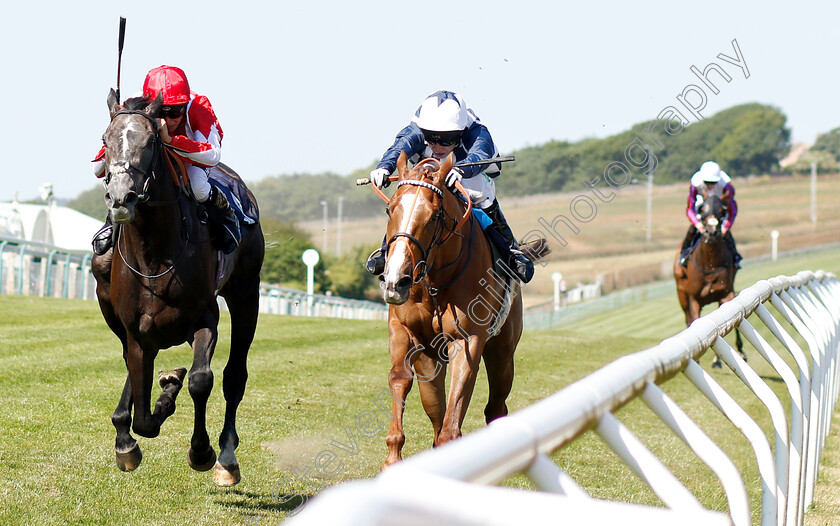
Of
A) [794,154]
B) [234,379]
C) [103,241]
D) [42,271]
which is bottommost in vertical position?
[234,379]

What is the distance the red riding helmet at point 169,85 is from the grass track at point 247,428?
206 cm

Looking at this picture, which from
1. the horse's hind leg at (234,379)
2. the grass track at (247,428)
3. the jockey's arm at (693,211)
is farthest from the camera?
the jockey's arm at (693,211)

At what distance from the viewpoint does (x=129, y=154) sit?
4492 mm

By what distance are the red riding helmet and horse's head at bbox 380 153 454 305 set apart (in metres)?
1.28

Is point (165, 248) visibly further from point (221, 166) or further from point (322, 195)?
point (322, 195)

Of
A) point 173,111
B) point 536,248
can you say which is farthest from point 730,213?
point 173,111

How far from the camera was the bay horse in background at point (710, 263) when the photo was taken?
442 inches

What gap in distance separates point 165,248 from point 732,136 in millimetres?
94557

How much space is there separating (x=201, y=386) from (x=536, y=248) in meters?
2.37

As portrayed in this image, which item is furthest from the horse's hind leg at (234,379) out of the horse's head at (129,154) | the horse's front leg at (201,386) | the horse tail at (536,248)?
the horse tail at (536,248)

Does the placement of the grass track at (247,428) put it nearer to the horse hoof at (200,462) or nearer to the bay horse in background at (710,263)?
the horse hoof at (200,462)

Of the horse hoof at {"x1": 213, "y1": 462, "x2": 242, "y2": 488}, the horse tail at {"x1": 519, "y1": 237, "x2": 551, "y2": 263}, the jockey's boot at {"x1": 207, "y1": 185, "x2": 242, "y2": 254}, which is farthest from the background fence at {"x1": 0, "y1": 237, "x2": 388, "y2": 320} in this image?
the horse hoof at {"x1": 213, "y1": 462, "x2": 242, "y2": 488}

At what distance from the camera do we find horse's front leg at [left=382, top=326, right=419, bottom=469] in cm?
459

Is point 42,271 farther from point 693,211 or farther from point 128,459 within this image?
point 128,459
